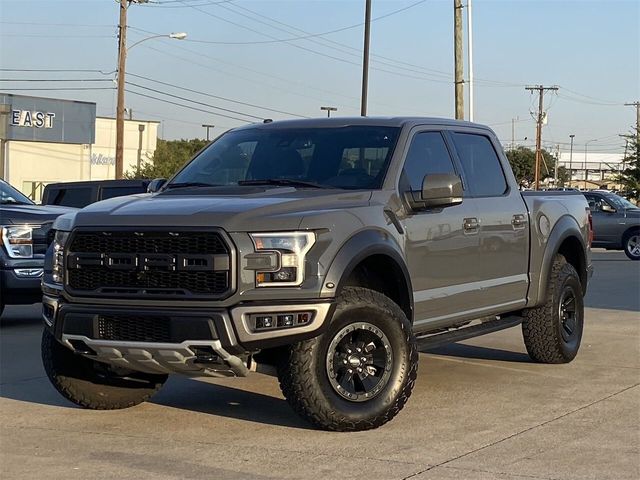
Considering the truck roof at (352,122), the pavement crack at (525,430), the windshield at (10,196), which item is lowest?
the pavement crack at (525,430)

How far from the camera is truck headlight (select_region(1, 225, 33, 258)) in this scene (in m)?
11.6

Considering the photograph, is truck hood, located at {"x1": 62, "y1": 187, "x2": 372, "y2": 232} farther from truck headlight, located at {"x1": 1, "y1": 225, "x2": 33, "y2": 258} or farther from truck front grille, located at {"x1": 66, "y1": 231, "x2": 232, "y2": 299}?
truck headlight, located at {"x1": 1, "y1": 225, "x2": 33, "y2": 258}

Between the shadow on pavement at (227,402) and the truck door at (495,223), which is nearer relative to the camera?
the shadow on pavement at (227,402)

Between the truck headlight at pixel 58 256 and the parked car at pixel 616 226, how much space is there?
23.3 m

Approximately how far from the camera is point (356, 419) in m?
6.65

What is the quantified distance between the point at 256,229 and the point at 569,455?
219 centimetres

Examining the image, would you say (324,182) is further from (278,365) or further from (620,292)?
(620,292)

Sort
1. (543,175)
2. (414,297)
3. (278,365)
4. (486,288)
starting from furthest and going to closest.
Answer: (543,175) < (486,288) < (414,297) < (278,365)

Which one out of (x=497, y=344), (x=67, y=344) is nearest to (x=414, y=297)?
(x=67, y=344)

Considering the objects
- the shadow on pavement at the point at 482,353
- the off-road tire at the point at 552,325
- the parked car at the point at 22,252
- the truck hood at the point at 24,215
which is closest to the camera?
the off-road tire at the point at 552,325

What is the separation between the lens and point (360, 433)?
672 cm

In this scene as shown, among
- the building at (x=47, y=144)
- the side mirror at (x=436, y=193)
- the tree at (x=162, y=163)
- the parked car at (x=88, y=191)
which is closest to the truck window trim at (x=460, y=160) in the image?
the side mirror at (x=436, y=193)

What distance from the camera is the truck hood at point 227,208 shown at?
635 cm

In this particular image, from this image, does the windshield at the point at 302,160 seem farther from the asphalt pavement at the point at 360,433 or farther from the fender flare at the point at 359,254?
the asphalt pavement at the point at 360,433
